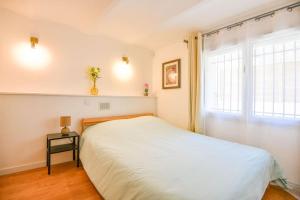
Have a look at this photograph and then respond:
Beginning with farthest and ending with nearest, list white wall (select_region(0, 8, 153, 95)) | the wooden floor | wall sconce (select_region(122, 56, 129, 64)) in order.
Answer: wall sconce (select_region(122, 56, 129, 64)) → white wall (select_region(0, 8, 153, 95)) → the wooden floor

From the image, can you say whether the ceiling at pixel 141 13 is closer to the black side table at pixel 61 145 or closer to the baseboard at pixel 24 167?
the black side table at pixel 61 145

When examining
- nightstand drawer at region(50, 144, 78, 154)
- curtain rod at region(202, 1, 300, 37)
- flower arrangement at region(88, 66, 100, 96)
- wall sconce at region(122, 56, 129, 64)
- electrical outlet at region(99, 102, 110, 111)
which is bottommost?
nightstand drawer at region(50, 144, 78, 154)

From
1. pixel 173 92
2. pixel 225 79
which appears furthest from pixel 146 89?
pixel 225 79

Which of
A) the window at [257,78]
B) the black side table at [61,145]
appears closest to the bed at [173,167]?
the black side table at [61,145]

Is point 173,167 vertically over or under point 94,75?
under

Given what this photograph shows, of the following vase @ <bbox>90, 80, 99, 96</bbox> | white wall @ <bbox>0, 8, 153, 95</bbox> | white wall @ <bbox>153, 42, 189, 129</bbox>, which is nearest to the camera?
white wall @ <bbox>0, 8, 153, 95</bbox>

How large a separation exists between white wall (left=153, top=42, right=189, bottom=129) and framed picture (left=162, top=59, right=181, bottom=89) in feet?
0.29

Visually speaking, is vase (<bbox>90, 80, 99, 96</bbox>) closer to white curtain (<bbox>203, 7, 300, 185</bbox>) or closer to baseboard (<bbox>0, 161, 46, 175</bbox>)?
baseboard (<bbox>0, 161, 46, 175</bbox>)

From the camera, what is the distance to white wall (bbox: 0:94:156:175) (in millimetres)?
2211

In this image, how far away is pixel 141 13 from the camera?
7.24ft

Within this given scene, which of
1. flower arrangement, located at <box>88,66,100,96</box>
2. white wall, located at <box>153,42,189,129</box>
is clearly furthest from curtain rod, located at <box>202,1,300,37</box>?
flower arrangement, located at <box>88,66,100,96</box>

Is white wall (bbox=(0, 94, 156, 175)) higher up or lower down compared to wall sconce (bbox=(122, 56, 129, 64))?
lower down

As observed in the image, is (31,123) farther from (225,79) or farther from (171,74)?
(225,79)

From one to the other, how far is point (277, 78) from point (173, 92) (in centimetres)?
177
